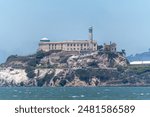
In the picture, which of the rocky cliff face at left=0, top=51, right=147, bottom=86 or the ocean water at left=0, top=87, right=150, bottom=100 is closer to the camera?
the ocean water at left=0, top=87, right=150, bottom=100

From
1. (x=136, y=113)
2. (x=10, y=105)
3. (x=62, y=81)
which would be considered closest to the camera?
(x=136, y=113)

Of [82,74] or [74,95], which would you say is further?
[82,74]

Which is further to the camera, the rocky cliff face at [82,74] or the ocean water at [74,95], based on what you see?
the rocky cliff face at [82,74]

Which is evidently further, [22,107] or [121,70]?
[121,70]

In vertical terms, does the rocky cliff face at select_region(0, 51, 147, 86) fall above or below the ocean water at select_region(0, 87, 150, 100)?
above

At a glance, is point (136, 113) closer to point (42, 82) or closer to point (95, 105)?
point (95, 105)

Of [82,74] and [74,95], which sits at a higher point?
[82,74]

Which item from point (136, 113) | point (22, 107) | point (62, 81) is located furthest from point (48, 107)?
point (62, 81)

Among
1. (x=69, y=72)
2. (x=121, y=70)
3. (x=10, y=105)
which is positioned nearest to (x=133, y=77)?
(x=121, y=70)

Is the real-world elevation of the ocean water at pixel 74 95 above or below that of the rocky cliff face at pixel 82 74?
below

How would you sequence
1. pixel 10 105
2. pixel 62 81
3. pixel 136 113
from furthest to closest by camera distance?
1. pixel 62 81
2. pixel 10 105
3. pixel 136 113
